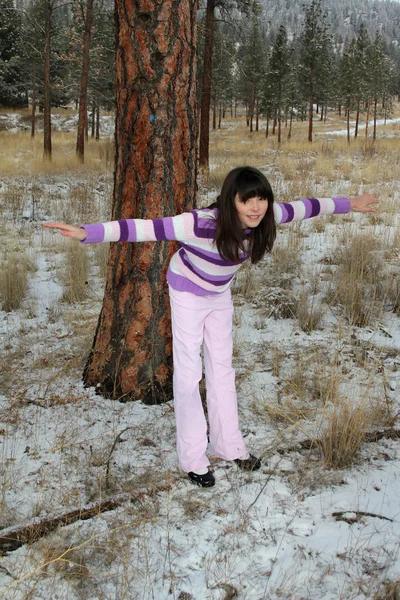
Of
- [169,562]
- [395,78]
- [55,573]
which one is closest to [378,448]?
[169,562]

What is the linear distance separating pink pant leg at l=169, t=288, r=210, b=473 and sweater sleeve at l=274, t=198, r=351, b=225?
0.60 metres

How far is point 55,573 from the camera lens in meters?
1.56

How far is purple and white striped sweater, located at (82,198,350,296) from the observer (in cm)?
188

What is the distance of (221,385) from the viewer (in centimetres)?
229

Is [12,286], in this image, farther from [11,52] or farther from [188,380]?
[11,52]

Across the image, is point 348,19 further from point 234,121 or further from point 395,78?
point 234,121

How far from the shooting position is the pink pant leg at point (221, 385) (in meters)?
2.25

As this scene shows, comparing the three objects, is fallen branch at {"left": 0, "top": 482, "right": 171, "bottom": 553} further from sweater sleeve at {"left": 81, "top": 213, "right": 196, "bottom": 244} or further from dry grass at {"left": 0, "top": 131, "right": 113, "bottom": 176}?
dry grass at {"left": 0, "top": 131, "right": 113, "bottom": 176}

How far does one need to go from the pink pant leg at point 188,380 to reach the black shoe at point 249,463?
7.2 inches

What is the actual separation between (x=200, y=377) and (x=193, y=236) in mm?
736

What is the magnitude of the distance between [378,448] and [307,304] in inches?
66.9

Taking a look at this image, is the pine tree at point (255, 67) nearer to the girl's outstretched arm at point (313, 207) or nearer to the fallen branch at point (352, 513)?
the girl's outstretched arm at point (313, 207)

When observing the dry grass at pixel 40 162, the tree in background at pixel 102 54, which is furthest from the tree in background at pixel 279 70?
the dry grass at pixel 40 162

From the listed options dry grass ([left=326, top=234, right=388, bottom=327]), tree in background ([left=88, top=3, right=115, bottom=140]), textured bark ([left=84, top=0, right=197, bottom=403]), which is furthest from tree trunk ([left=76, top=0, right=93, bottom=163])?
textured bark ([left=84, top=0, right=197, bottom=403])
